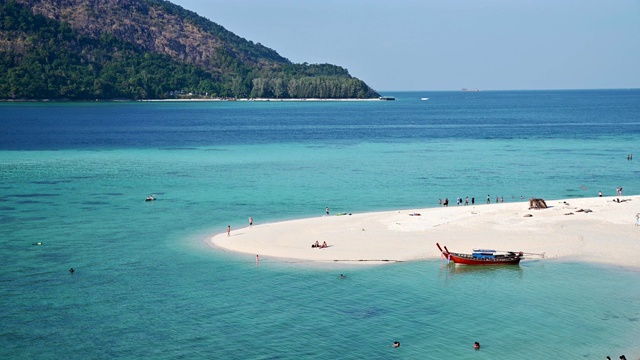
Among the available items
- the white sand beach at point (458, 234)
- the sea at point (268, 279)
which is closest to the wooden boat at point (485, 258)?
the sea at point (268, 279)

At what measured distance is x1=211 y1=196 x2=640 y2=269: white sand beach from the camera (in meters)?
51.4

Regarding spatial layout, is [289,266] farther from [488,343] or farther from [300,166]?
[300,166]

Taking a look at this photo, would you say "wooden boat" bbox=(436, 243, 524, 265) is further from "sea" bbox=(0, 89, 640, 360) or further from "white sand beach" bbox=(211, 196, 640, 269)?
"white sand beach" bbox=(211, 196, 640, 269)

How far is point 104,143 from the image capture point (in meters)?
138

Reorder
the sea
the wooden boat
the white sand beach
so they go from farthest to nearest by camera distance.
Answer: the white sand beach
the wooden boat
the sea

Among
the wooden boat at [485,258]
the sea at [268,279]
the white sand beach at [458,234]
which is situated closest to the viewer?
the sea at [268,279]

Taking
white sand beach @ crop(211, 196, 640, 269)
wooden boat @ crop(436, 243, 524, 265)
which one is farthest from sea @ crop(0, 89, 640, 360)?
white sand beach @ crop(211, 196, 640, 269)

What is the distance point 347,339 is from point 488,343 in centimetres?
658

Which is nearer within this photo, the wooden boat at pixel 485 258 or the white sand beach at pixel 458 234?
the wooden boat at pixel 485 258

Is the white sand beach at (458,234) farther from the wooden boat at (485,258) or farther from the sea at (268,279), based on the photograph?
the wooden boat at (485,258)

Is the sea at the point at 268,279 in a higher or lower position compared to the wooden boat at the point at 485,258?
lower

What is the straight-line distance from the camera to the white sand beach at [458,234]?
5144 cm

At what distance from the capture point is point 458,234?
56.4 m

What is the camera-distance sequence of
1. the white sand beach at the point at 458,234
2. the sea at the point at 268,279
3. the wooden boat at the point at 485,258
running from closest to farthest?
the sea at the point at 268,279, the wooden boat at the point at 485,258, the white sand beach at the point at 458,234
